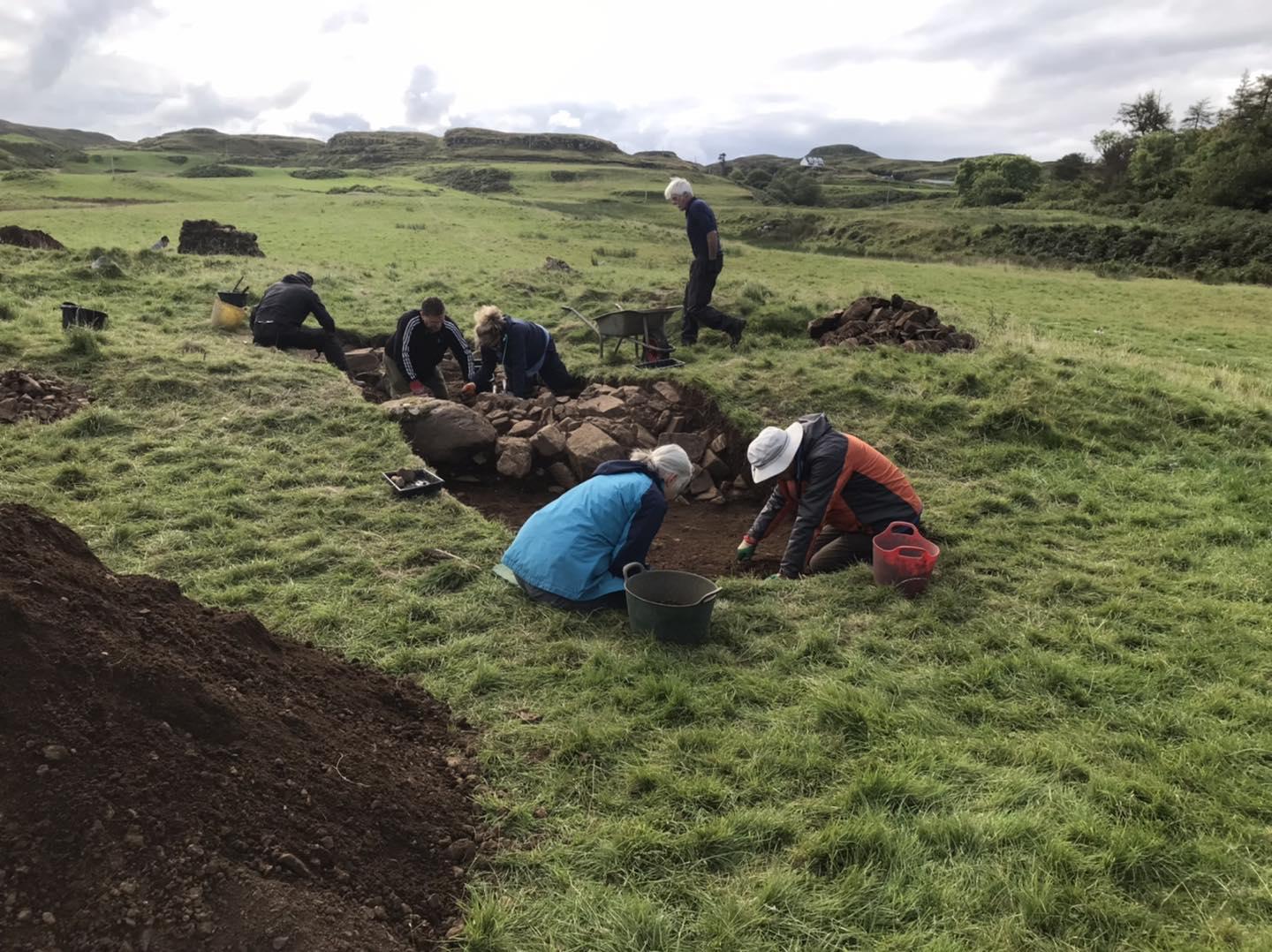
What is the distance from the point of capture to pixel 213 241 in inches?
804

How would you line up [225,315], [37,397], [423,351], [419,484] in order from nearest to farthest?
[419,484]
[37,397]
[423,351]
[225,315]

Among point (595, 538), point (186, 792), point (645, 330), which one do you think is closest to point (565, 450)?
point (645, 330)

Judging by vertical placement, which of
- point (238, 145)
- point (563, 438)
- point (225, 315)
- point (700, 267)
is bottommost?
point (563, 438)

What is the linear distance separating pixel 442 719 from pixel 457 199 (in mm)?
49123

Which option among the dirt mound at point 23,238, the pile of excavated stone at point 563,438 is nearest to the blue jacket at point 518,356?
the pile of excavated stone at point 563,438

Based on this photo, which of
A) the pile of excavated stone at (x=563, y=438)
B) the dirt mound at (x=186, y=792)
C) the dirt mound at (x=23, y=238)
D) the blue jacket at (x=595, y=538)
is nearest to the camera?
the dirt mound at (x=186, y=792)

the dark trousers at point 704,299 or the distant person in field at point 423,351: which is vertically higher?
the dark trousers at point 704,299

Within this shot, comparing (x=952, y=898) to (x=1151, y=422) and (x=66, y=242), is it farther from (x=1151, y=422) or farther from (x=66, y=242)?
(x=66, y=242)

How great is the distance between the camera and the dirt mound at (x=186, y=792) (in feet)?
7.49

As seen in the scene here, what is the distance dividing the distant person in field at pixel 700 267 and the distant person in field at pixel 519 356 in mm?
2198

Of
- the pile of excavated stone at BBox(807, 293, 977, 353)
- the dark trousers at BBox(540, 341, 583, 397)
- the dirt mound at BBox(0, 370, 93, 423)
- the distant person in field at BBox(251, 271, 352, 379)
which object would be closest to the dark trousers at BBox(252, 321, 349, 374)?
the distant person in field at BBox(251, 271, 352, 379)

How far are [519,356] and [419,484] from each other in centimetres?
320

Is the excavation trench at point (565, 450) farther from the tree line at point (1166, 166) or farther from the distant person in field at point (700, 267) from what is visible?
the tree line at point (1166, 166)

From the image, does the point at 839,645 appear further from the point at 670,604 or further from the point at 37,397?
the point at 37,397
